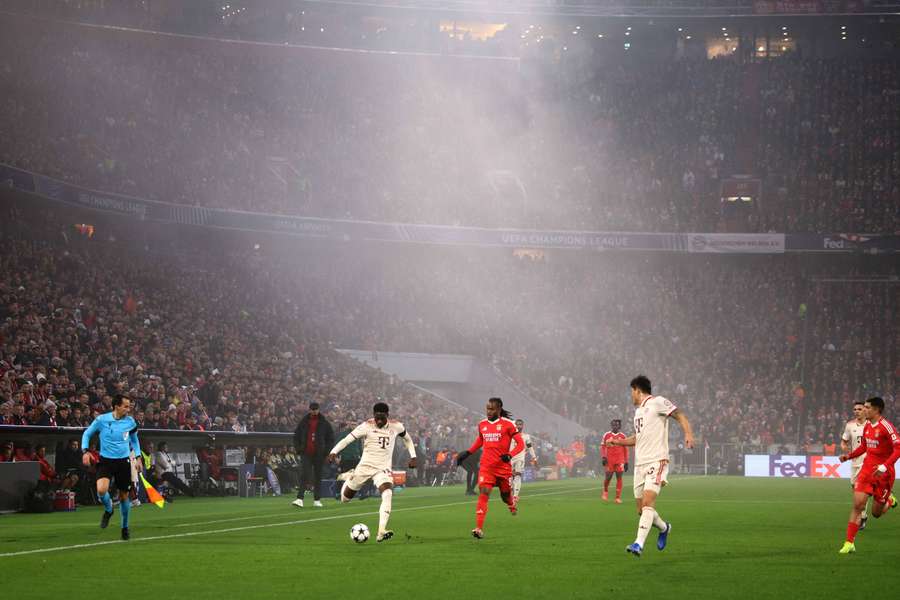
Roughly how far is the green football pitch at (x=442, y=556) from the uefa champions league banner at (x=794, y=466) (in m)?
27.7

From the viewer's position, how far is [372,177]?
66125 mm

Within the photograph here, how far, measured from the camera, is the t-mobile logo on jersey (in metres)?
50.4

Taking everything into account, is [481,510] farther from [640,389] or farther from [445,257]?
[445,257]

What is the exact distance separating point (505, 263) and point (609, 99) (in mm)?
14549

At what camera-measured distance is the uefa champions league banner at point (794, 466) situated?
50.4 m

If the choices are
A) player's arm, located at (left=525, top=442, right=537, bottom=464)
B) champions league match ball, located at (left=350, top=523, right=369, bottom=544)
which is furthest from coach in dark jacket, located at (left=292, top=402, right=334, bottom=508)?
champions league match ball, located at (left=350, top=523, right=369, bottom=544)

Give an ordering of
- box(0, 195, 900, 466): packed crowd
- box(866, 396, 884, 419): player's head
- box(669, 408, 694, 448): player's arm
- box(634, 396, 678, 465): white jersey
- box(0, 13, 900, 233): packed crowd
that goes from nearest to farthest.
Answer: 1. box(669, 408, 694, 448): player's arm
2. box(634, 396, 678, 465): white jersey
3. box(866, 396, 884, 419): player's head
4. box(0, 195, 900, 466): packed crowd
5. box(0, 13, 900, 233): packed crowd

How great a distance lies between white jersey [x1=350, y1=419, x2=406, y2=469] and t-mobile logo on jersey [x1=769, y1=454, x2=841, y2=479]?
37679 millimetres

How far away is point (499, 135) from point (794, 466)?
2952cm

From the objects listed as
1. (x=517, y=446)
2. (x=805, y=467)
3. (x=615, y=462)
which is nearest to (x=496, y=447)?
(x=517, y=446)

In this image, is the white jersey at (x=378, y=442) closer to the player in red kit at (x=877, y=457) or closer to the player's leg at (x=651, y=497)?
the player's leg at (x=651, y=497)

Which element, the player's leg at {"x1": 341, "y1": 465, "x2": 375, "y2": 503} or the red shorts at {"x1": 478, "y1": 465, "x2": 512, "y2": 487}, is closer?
the player's leg at {"x1": 341, "y1": 465, "x2": 375, "y2": 503}

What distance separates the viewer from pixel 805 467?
5103 cm

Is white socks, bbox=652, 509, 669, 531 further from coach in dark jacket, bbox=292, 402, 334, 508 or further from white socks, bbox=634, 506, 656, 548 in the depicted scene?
coach in dark jacket, bbox=292, 402, 334, 508
